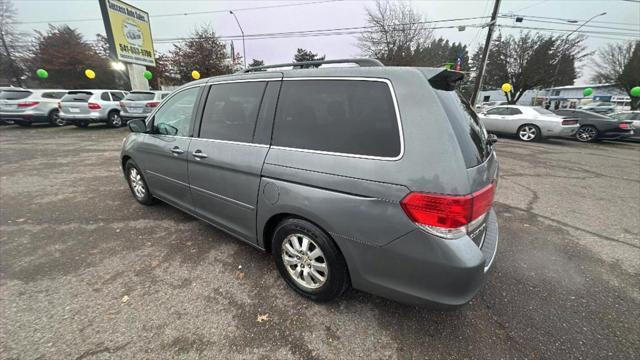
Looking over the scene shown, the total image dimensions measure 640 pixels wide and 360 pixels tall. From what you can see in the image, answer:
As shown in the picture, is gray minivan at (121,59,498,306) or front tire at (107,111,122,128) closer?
gray minivan at (121,59,498,306)

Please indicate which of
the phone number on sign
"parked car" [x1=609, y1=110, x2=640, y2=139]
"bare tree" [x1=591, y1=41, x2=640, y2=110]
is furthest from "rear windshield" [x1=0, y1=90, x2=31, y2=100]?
"bare tree" [x1=591, y1=41, x2=640, y2=110]

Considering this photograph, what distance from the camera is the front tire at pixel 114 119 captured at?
38.9 ft

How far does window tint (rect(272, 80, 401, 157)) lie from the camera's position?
1650 mm

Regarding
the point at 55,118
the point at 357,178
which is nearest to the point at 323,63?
the point at 357,178

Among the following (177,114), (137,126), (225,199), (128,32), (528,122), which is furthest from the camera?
(128,32)

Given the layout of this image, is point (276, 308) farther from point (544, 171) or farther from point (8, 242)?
point (544, 171)

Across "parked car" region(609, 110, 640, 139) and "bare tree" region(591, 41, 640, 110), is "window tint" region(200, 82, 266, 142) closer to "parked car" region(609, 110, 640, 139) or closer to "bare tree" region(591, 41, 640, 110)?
"parked car" region(609, 110, 640, 139)

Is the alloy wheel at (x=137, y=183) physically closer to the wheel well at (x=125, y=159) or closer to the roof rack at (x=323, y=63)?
the wheel well at (x=125, y=159)

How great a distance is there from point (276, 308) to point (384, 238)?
44.3 inches

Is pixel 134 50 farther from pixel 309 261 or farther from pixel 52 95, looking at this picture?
pixel 309 261

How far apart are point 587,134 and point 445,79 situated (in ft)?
47.7

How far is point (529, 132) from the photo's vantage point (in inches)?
429

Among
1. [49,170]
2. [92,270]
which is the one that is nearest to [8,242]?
[92,270]

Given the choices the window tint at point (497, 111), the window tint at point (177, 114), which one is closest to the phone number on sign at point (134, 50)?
the window tint at point (177, 114)
